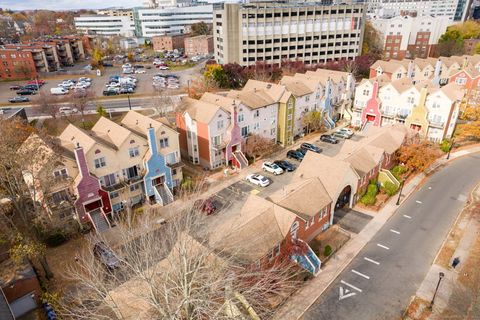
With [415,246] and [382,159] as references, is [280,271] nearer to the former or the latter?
[415,246]

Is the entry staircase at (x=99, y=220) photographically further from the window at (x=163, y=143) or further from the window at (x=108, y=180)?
the window at (x=163, y=143)

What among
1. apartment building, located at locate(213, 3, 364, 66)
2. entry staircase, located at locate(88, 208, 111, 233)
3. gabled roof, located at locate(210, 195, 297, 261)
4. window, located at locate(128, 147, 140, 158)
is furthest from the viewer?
apartment building, located at locate(213, 3, 364, 66)

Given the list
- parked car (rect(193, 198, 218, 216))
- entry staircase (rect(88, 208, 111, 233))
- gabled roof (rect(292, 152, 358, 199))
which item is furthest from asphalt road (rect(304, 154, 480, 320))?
entry staircase (rect(88, 208, 111, 233))

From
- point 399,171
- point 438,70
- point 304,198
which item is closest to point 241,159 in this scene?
point 304,198

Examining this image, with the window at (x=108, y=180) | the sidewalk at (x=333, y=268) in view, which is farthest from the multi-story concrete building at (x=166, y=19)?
the sidewalk at (x=333, y=268)

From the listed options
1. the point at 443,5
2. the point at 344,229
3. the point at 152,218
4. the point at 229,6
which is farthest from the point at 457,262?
the point at 443,5

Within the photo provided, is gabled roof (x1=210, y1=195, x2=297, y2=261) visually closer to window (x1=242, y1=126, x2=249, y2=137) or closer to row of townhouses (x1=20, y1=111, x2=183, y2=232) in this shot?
row of townhouses (x1=20, y1=111, x2=183, y2=232)
